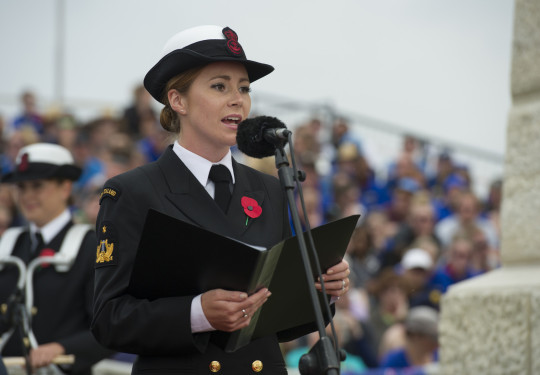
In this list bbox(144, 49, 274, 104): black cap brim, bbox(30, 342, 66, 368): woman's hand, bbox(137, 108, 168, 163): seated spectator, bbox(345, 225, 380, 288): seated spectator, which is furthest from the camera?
bbox(137, 108, 168, 163): seated spectator

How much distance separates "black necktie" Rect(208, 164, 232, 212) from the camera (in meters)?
3.11

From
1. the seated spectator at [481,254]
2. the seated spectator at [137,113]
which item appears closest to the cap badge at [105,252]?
the seated spectator at [481,254]

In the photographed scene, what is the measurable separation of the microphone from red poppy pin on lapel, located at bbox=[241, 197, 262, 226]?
0.62ft

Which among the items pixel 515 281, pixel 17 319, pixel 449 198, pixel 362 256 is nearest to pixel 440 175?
pixel 449 198

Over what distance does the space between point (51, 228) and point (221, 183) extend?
232cm

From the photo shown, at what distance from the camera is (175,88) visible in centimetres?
317

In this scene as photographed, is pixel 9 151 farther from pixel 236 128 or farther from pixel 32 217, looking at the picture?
pixel 236 128

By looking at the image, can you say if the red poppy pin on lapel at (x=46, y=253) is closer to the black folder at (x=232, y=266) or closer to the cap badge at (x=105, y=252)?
the cap badge at (x=105, y=252)

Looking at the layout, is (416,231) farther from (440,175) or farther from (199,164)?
(199,164)

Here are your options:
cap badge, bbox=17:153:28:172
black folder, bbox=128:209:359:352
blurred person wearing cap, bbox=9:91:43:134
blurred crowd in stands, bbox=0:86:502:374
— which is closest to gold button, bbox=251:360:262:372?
black folder, bbox=128:209:359:352

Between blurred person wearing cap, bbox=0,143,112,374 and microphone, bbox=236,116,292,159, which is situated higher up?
microphone, bbox=236,116,292,159

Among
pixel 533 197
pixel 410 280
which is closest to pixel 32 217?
pixel 533 197

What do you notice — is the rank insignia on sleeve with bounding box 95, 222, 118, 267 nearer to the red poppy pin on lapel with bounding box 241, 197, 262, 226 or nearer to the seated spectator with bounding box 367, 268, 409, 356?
the red poppy pin on lapel with bounding box 241, 197, 262, 226

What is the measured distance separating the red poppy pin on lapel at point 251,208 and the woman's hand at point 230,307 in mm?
412
